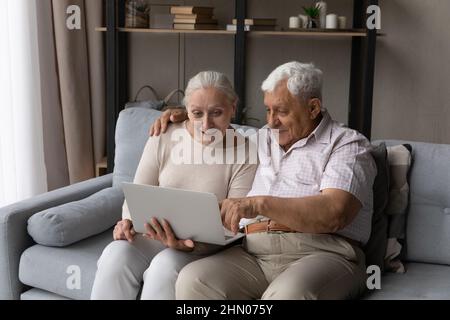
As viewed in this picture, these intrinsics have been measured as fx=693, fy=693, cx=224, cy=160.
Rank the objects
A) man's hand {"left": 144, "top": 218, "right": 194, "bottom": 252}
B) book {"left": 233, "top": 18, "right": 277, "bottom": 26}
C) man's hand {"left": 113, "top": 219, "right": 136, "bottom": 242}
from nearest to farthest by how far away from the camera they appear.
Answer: man's hand {"left": 144, "top": 218, "right": 194, "bottom": 252} → man's hand {"left": 113, "top": 219, "right": 136, "bottom": 242} → book {"left": 233, "top": 18, "right": 277, "bottom": 26}

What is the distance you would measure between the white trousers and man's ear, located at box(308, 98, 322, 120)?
0.58m

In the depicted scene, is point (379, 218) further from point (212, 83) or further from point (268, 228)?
point (212, 83)

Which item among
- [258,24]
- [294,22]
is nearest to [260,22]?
[258,24]

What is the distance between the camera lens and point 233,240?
2.27 metres

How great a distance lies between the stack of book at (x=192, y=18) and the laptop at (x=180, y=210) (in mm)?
1749

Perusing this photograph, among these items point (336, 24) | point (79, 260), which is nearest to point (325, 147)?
point (79, 260)

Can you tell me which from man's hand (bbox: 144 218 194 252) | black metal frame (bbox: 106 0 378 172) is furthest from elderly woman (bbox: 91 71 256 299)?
black metal frame (bbox: 106 0 378 172)

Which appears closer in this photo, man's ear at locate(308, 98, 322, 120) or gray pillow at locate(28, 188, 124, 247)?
man's ear at locate(308, 98, 322, 120)

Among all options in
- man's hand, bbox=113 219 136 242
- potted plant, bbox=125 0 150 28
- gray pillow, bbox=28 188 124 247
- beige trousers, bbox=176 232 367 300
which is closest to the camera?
beige trousers, bbox=176 232 367 300

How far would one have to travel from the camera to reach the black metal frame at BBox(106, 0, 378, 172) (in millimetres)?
3486

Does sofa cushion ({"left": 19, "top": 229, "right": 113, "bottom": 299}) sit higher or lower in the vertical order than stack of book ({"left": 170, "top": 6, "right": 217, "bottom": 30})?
lower

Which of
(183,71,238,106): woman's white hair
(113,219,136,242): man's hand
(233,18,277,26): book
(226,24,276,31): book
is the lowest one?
(113,219,136,242): man's hand

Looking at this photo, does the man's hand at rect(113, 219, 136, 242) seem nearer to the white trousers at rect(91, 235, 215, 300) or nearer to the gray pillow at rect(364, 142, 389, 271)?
the white trousers at rect(91, 235, 215, 300)
